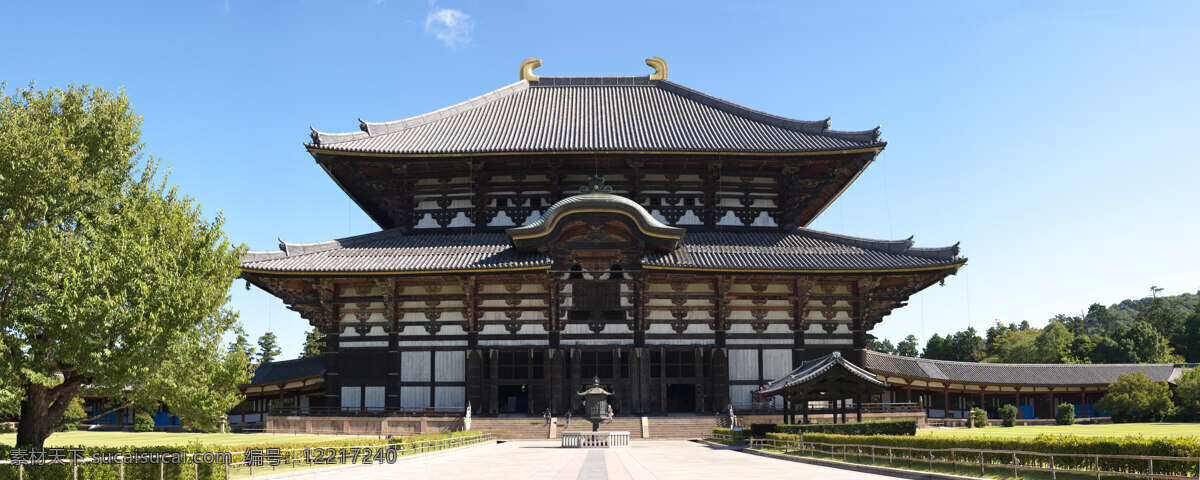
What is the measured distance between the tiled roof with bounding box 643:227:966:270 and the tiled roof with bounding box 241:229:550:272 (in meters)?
7.12

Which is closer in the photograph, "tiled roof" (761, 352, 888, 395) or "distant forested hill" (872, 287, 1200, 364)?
"tiled roof" (761, 352, 888, 395)

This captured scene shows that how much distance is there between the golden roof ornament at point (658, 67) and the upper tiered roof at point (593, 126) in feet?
0.76

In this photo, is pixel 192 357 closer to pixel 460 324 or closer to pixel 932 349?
pixel 460 324

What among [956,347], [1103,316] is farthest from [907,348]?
[1103,316]

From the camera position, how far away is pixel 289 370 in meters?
46.9

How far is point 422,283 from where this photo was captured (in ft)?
129

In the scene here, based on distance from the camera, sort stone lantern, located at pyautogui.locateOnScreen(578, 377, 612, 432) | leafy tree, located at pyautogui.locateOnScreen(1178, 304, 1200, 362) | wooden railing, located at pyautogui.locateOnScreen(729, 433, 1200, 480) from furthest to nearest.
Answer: leafy tree, located at pyautogui.locateOnScreen(1178, 304, 1200, 362)
stone lantern, located at pyautogui.locateOnScreen(578, 377, 612, 432)
wooden railing, located at pyautogui.locateOnScreen(729, 433, 1200, 480)

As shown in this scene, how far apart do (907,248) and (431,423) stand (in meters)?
23.9

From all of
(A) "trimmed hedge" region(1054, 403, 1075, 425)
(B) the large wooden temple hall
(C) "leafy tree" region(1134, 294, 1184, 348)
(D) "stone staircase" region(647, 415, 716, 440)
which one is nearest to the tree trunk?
(B) the large wooden temple hall

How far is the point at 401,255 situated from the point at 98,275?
20.2m

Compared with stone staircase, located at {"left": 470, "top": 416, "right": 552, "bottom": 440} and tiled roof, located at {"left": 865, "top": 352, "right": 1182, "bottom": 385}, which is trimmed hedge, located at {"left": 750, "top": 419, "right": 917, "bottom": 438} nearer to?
stone staircase, located at {"left": 470, "top": 416, "right": 552, "bottom": 440}

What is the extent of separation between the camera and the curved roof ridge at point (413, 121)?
40844mm

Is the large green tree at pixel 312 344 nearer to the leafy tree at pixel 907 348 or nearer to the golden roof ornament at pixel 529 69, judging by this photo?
the golden roof ornament at pixel 529 69

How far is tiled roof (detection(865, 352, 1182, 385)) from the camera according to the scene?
51.9 metres
